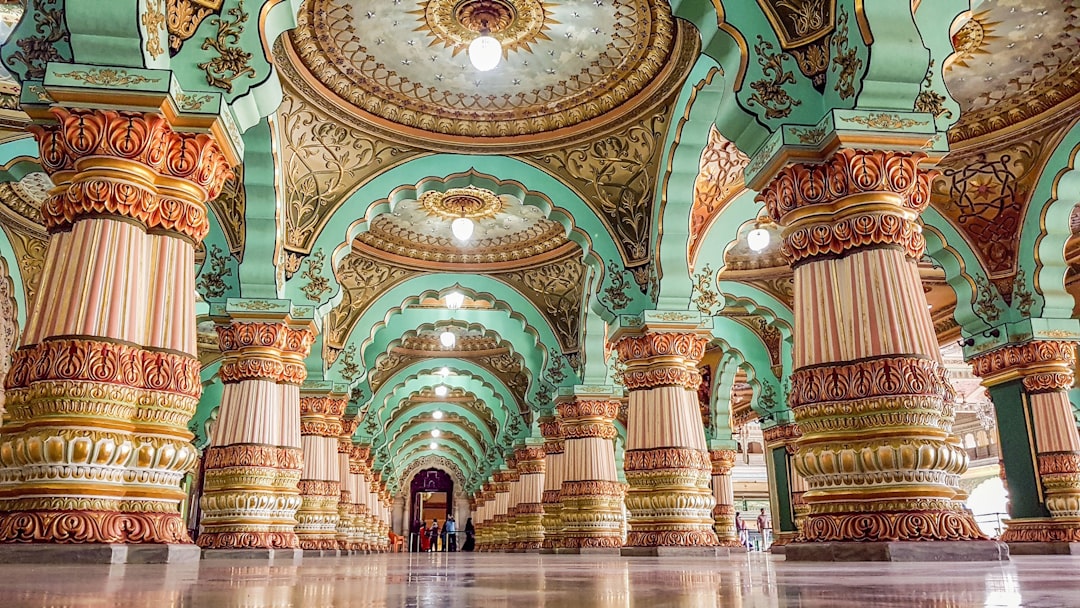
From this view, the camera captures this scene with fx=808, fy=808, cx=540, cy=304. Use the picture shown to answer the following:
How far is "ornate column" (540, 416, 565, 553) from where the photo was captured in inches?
559

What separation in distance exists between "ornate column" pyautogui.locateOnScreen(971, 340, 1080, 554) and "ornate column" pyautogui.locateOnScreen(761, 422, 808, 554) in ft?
16.7

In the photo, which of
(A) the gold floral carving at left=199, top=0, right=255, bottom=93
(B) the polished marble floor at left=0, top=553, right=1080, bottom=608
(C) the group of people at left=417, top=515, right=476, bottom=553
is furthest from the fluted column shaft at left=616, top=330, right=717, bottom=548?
(C) the group of people at left=417, top=515, right=476, bottom=553

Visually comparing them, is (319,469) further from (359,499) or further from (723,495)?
(723,495)

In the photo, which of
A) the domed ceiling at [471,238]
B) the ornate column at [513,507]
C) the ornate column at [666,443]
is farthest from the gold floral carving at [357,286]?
the ornate column at [513,507]

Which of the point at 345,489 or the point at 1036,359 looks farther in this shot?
A: the point at 345,489

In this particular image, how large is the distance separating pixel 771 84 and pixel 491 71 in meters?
4.24

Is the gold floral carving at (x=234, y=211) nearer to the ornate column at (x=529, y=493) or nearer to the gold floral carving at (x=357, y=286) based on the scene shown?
the gold floral carving at (x=357, y=286)

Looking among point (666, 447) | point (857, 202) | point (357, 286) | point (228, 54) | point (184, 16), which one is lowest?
point (666, 447)

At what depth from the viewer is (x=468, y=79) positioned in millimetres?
9500

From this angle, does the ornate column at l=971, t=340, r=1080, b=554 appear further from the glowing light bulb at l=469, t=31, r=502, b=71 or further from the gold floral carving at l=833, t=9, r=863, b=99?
the glowing light bulb at l=469, t=31, r=502, b=71

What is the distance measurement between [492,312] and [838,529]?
12.2 meters

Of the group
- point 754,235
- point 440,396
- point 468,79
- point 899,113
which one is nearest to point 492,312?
point 754,235

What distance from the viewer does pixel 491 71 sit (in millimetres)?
9250

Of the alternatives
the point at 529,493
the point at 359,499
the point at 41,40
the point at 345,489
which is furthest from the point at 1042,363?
the point at 359,499
